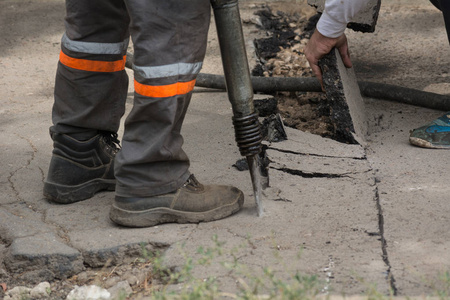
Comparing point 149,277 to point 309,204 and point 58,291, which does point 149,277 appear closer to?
point 58,291

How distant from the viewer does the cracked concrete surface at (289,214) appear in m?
1.82

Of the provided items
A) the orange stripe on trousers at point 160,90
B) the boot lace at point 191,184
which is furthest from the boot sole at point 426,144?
the orange stripe on trousers at point 160,90

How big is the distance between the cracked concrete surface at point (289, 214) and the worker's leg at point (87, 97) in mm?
108

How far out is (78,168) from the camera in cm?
238

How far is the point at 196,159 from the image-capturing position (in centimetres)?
276

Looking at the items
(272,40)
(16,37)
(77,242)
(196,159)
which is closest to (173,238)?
(77,242)

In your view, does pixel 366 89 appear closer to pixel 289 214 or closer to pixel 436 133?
pixel 436 133

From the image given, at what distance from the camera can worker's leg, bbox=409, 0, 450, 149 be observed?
2.74 metres

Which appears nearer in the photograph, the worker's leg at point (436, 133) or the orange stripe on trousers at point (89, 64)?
the orange stripe on trousers at point (89, 64)

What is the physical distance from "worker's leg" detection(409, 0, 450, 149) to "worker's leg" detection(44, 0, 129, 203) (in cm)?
146

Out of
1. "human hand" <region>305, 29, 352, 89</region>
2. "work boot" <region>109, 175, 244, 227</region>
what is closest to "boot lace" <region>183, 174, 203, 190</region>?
"work boot" <region>109, 175, 244, 227</region>

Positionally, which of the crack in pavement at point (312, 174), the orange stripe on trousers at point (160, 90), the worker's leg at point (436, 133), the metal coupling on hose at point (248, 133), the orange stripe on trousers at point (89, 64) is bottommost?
the crack in pavement at point (312, 174)

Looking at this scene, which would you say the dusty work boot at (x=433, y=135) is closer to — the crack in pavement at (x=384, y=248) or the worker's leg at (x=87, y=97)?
the crack in pavement at (x=384, y=248)

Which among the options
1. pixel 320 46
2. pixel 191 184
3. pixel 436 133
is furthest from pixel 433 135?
pixel 191 184
